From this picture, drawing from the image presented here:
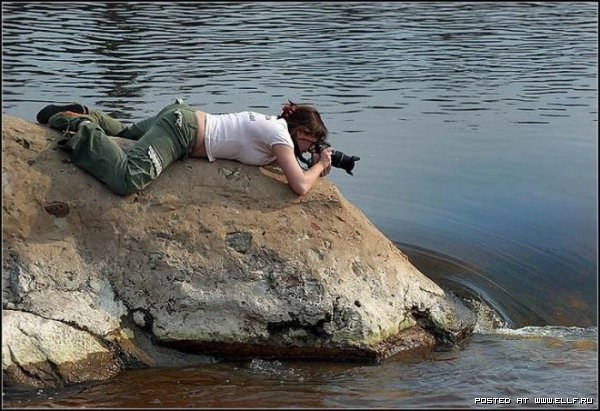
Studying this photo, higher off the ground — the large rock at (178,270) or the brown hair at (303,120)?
the brown hair at (303,120)

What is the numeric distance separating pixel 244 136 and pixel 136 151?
78cm

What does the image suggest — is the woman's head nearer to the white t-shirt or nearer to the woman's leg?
the white t-shirt

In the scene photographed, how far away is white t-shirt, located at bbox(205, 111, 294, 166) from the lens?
691 cm

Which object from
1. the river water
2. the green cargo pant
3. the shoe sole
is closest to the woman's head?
the green cargo pant

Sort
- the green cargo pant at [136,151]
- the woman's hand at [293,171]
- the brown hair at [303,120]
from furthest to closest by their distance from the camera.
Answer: the brown hair at [303,120] → the woman's hand at [293,171] → the green cargo pant at [136,151]

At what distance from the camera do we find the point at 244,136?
6957 millimetres

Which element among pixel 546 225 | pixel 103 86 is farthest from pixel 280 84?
pixel 546 225

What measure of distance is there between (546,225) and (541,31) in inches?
460

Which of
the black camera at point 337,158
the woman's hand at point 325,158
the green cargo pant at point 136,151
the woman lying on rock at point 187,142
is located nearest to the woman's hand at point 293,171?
the woman lying on rock at point 187,142

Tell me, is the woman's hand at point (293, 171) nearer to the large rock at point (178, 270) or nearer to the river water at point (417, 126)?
the large rock at point (178, 270)

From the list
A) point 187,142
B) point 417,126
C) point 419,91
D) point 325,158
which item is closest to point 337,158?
point 325,158

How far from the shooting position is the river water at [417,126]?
648cm

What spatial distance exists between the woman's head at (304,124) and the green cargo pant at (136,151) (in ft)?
2.27

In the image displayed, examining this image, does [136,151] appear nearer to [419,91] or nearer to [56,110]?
[56,110]
